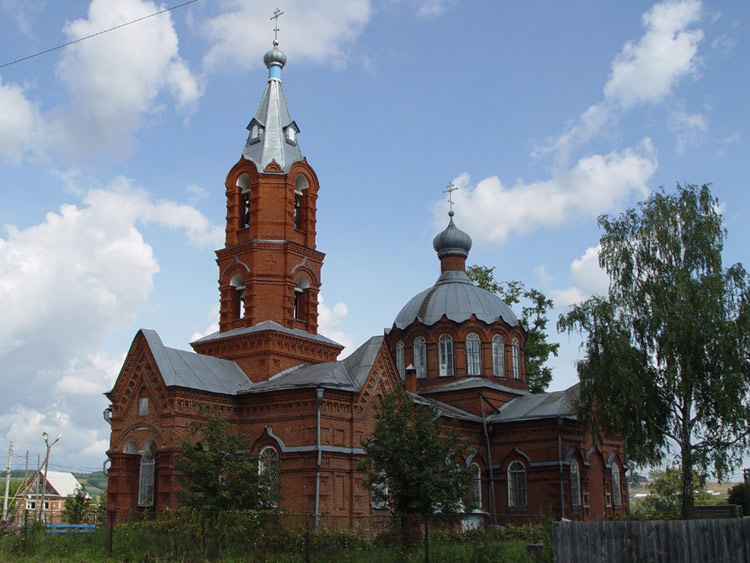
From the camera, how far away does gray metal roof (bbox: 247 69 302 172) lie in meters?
27.1

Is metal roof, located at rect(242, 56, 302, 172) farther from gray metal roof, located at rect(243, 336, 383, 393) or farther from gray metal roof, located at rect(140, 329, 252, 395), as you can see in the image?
gray metal roof, located at rect(243, 336, 383, 393)

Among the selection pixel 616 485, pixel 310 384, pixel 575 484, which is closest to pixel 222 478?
pixel 310 384

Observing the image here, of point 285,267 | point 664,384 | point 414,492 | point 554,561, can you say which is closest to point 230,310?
point 285,267

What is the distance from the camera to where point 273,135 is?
27672mm

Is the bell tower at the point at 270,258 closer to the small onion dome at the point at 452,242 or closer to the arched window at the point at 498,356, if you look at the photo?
the arched window at the point at 498,356

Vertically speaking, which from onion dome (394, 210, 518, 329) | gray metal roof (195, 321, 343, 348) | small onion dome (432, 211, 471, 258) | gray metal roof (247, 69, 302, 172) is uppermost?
gray metal roof (247, 69, 302, 172)

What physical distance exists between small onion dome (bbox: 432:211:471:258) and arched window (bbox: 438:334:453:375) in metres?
5.00

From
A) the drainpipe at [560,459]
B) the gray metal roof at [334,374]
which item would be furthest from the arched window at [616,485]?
the gray metal roof at [334,374]

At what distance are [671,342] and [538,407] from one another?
888 cm

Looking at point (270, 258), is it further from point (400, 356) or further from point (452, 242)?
point (452, 242)

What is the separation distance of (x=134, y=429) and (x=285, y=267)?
705 centimetres

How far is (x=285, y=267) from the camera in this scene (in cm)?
2584

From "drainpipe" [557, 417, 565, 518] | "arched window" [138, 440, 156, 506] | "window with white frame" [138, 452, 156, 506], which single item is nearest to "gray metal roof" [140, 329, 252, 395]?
"arched window" [138, 440, 156, 506]

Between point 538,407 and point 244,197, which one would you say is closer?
point 244,197
